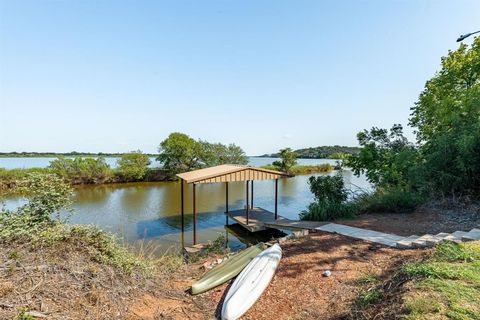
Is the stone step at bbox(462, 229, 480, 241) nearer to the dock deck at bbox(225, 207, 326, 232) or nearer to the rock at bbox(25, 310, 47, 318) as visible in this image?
the dock deck at bbox(225, 207, 326, 232)

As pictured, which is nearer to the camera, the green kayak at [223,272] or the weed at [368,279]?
the weed at [368,279]

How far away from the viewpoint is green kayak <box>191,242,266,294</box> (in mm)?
4125

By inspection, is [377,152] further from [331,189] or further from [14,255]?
[14,255]

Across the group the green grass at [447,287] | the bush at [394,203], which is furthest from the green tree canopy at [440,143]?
the green grass at [447,287]

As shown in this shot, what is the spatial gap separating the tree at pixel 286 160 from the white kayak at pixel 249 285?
89.8 feet

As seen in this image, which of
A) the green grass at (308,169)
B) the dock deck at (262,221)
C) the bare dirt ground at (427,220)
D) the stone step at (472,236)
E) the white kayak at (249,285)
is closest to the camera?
the white kayak at (249,285)

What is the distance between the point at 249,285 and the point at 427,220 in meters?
5.47

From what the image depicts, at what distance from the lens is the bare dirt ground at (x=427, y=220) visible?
601 centimetres

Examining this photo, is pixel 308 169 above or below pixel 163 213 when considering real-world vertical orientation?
above

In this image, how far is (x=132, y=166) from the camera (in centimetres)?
2600

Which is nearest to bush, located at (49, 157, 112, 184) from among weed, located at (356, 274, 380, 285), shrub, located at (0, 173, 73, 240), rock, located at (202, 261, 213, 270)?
shrub, located at (0, 173, 73, 240)

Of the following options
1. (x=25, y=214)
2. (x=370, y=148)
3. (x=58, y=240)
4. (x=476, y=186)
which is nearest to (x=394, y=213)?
(x=476, y=186)

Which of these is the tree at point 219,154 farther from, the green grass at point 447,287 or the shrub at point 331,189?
the green grass at point 447,287

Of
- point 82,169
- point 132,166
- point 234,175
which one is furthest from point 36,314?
point 132,166
